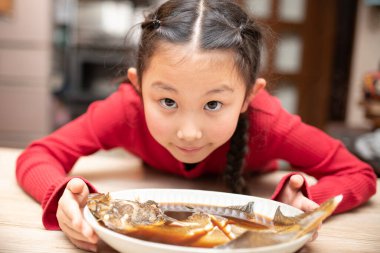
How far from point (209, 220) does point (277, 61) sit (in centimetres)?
329

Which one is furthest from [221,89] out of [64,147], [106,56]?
[106,56]

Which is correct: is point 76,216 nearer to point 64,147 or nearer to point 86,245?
point 86,245

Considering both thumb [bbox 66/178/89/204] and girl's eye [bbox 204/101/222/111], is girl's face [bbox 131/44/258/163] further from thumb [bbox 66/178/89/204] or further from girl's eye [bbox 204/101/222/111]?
thumb [bbox 66/178/89/204]

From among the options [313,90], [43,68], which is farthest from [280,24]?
[43,68]

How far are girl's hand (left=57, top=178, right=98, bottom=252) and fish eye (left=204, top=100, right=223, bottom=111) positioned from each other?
23 cm

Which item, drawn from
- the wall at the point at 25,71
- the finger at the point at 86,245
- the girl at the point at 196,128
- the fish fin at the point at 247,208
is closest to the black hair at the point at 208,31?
the girl at the point at 196,128

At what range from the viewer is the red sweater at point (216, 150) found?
0.91m

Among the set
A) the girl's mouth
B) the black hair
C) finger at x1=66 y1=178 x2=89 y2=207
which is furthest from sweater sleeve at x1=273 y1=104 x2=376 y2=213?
finger at x1=66 y1=178 x2=89 y2=207

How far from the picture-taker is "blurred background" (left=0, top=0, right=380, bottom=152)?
10.5ft

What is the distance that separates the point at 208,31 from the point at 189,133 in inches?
7.4

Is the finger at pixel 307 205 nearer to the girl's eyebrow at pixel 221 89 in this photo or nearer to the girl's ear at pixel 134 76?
the girl's eyebrow at pixel 221 89

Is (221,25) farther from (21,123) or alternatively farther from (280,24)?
(280,24)

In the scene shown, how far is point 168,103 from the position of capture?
2.49 feet

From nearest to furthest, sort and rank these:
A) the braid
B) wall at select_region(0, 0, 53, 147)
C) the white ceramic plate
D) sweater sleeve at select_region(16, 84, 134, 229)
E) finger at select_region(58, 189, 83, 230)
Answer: the white ceramic plate → finger at select_region(58, 189, 83, 230) → sweater sleeve at select_region(16, 84, 134, 229) → the braid → wall at select_region(0, 0, 53, 147)
